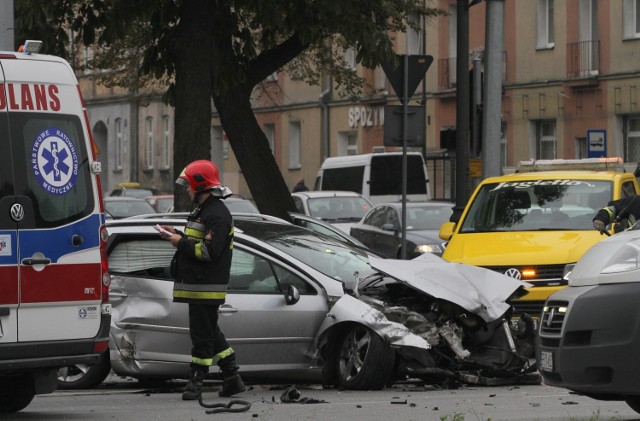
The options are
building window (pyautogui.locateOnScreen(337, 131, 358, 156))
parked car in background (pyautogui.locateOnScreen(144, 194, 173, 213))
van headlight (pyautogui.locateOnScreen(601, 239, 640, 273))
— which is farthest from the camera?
building window (pyautogui.locateOnScreen(337, 131, 358, 156))

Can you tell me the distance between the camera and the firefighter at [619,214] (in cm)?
1494

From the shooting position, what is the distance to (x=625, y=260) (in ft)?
28.8

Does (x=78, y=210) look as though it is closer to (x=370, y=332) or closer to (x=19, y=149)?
(x=19, y=149)

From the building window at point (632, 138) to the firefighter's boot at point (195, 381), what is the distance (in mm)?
32927

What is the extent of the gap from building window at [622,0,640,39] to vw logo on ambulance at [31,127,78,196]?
33.8 m

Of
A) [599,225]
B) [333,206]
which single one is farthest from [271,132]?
[599,225]

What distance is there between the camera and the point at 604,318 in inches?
338

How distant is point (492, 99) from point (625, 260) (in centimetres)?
1398

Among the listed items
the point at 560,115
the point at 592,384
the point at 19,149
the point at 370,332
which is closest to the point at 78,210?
the point at 19,149

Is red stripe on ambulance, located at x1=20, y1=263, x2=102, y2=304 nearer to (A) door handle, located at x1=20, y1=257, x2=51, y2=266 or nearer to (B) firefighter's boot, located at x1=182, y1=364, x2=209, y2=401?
(A) door handle, located at x1=20, y1=257, x2=51, y2=266

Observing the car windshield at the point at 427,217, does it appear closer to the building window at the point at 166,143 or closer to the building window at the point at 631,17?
the building window at the point at 631,17

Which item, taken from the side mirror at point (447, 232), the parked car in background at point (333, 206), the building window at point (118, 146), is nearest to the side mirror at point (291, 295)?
the side mirror at point (447, 232)

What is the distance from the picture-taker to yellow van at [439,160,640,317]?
15.6 m

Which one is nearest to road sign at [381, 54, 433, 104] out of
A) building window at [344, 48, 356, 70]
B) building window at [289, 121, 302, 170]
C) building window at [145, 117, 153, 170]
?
building window at [344, 48, 356, 70]
